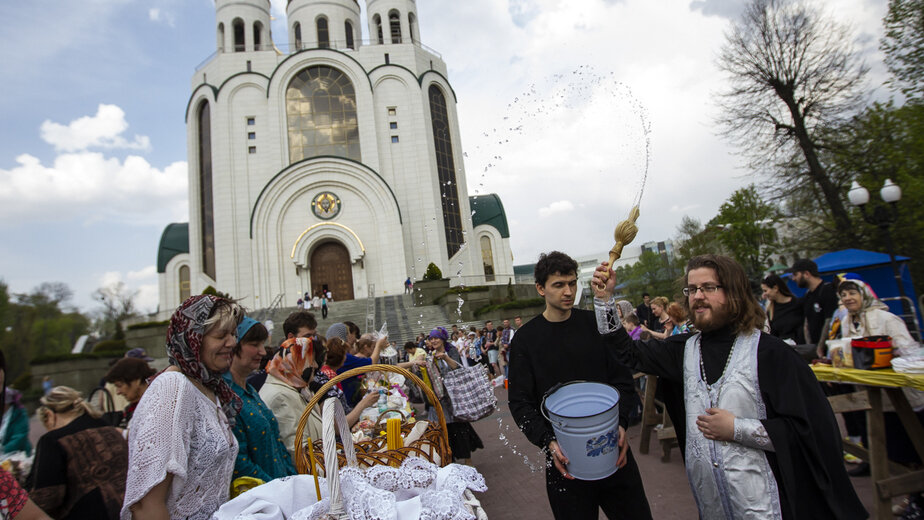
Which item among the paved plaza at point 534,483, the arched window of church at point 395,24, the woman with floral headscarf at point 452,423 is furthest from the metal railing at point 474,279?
the woman with floral headscarf at point 452,423

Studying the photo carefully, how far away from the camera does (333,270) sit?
29.4m

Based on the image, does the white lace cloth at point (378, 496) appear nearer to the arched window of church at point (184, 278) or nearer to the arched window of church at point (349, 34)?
the arched window of church at point (184, 278)

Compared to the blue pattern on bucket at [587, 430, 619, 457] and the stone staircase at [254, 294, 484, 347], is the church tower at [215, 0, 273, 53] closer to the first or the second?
the stone staircase at [254, 294, 484, 347]

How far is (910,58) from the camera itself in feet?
49.8

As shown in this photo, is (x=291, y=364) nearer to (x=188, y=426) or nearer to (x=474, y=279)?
(x=188, y=426)

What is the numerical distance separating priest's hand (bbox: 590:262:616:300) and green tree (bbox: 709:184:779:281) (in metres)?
32.3

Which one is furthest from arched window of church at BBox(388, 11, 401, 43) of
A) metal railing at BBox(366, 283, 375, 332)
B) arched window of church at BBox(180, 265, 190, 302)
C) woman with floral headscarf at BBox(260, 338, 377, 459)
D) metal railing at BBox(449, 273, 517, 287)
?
woman with floral headscarf at BBox(260, 338, 377, 459)

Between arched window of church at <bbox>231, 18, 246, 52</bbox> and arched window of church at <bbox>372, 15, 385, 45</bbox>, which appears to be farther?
arched window of church at <bbox>372, 15, 385, 45</bbox>

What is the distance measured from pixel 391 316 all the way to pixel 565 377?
21.1 meters

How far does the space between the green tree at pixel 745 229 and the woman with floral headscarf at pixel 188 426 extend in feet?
110

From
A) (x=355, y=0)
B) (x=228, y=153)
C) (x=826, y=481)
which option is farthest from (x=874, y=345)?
(x=355, y=0)

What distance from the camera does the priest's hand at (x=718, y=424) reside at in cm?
214

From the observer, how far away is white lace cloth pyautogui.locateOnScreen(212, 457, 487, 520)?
1816mm

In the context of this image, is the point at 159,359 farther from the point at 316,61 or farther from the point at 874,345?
the point at 874,345
